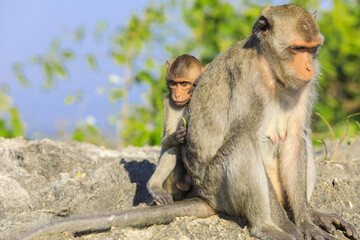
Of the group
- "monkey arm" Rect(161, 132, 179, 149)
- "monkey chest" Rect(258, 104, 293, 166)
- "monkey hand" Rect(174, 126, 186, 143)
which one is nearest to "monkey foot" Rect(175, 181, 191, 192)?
"monkey arm" Rect(161, 132, 179, 149)

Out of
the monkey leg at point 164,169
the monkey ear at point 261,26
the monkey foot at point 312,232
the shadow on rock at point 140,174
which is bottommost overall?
the monkey foot at point 312,232

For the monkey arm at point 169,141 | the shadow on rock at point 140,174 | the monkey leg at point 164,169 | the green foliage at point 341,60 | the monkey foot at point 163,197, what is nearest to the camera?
the monkey foot at point 163,197

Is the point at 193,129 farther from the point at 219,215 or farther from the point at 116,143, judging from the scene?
the point at 116,143

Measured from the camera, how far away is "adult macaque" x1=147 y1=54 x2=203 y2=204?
198 inches

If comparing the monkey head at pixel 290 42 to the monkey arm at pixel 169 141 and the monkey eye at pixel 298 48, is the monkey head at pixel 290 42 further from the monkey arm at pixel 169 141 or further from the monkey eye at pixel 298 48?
the monkey arm at pixel 169 141

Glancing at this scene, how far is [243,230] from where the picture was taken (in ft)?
14.2

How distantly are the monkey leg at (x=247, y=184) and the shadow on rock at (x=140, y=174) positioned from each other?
141 cm

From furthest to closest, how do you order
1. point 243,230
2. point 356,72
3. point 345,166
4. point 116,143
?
point 356,72
point 116,143
point 345,166
point 243,230

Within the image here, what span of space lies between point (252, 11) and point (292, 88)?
22.7 ft

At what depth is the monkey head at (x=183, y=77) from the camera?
212 inches

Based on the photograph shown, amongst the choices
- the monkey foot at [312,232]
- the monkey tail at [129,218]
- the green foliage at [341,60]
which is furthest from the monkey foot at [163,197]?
the green foliage at [341,60]

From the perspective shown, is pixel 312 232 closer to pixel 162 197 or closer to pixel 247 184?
pixel 247 184

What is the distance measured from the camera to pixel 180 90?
541cm

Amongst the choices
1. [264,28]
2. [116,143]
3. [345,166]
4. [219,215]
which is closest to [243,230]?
[219,215]
